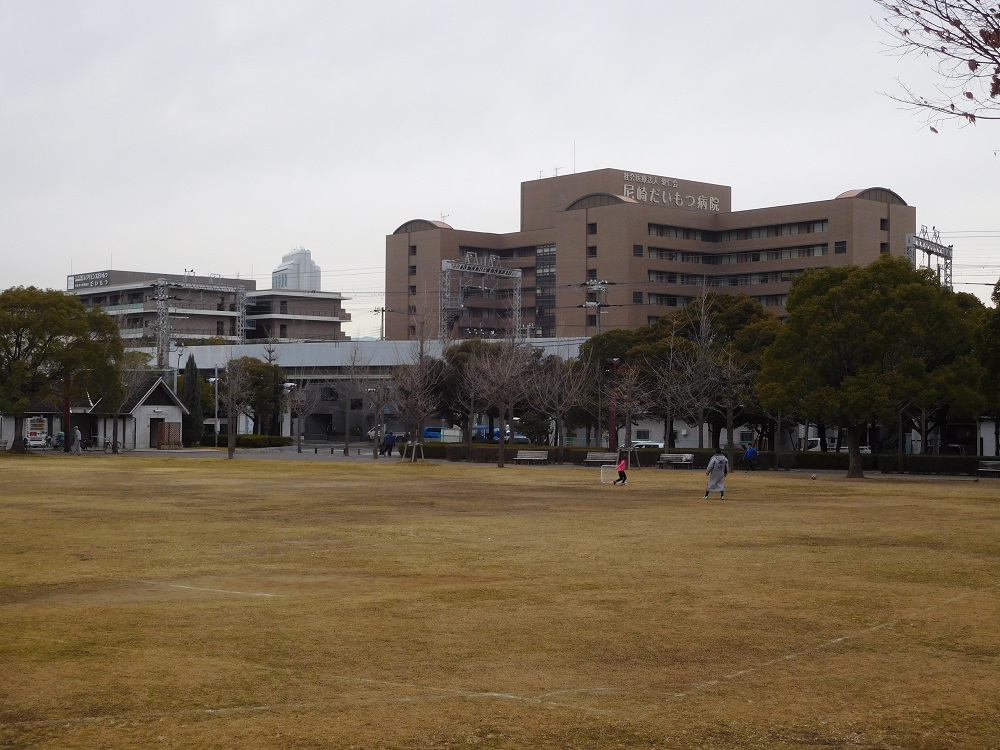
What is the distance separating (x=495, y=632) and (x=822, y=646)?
10.1 feet

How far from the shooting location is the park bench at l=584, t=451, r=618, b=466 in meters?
55.4

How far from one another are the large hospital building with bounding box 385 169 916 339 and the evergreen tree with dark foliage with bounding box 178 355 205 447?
21.2m

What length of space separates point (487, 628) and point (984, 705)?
472 centimetres

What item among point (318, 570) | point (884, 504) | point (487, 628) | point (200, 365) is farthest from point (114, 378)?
point (487, 628)

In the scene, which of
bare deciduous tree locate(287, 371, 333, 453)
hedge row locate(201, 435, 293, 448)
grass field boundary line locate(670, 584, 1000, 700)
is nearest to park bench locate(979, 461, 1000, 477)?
grass field boundary line locate(670, 584, 1000, 700)

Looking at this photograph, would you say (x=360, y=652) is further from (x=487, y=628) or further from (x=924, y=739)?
(x=924, y=739)

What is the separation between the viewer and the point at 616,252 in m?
108

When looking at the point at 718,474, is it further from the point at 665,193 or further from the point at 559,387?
the point at 665,193

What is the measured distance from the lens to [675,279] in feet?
363

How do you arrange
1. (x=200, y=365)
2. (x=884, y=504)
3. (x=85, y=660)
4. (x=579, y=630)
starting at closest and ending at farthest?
(x=85, y=660), (x=579, y=630), (x=884, y=504), (x=200, y=365)

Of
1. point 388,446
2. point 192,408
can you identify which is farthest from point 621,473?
point 192,408

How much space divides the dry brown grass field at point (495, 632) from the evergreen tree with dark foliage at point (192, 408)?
6179 cm

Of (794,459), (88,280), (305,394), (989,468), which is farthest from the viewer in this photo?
(88,280)

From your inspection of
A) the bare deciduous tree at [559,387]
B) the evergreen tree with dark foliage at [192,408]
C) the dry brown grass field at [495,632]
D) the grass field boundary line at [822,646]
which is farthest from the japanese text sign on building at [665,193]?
the grass field boundary line at [822,646]
